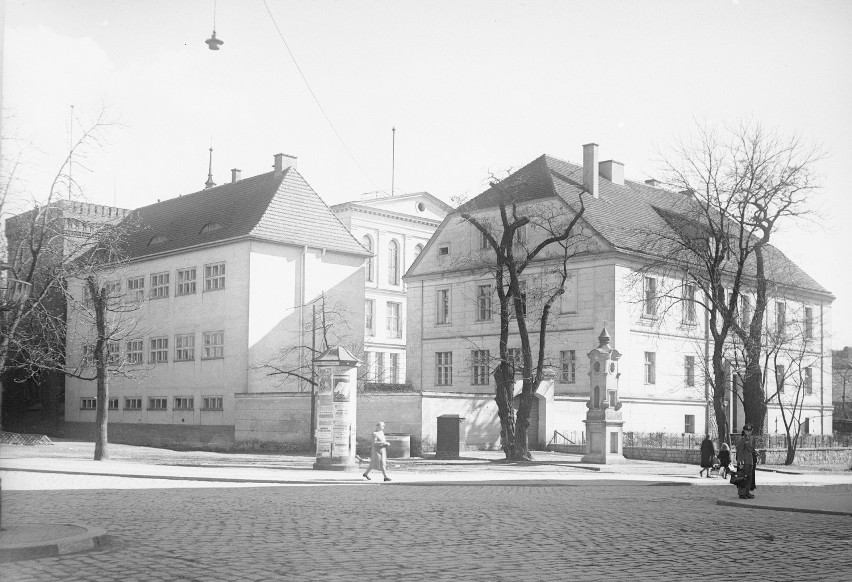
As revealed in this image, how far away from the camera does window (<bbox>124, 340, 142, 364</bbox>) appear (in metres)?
53.3

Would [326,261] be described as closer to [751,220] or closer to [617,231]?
[617,231]

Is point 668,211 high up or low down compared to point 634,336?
up

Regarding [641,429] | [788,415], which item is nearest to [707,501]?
A: [641,429]

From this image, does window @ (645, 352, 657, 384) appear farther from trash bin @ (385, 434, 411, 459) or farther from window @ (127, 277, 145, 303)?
window @ (127, 277, 145, 303)

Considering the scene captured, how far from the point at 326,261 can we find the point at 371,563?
135 ft

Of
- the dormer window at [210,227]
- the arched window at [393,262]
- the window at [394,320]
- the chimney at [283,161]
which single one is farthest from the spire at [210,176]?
the dormer window at [210,227]

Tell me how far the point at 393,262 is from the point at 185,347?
68.4ft

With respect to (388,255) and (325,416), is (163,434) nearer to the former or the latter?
(388,255)

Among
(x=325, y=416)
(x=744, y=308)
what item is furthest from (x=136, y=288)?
(x=744, y=308)

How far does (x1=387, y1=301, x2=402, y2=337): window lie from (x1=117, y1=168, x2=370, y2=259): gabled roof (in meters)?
12.9

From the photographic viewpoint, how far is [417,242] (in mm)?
69688

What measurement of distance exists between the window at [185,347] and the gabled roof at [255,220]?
4418 millimetres

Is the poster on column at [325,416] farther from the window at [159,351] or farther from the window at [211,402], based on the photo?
the window at [159,351]

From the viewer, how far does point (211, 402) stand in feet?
156
